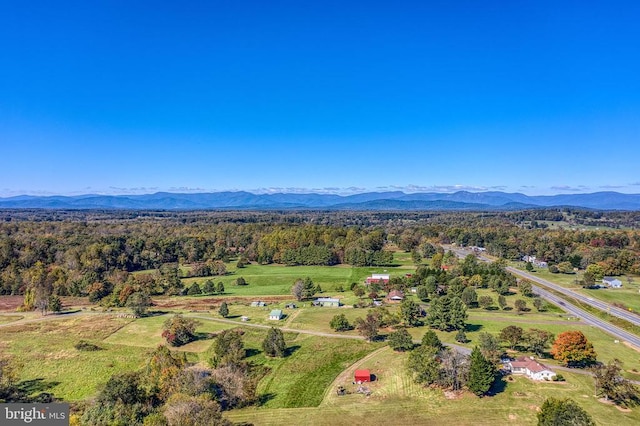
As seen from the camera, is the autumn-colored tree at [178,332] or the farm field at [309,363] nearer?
the farm field at [309,363]

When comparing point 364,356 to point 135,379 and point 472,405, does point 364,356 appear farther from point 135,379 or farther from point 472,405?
point 135,379

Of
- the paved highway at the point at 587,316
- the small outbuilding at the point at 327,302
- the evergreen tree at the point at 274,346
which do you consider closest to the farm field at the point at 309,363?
the evergreen tree at the point at 274,346

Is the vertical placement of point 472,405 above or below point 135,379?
below

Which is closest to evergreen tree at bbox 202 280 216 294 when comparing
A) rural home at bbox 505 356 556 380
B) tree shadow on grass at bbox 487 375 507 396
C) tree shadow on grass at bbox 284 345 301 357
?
tree shadow on grass at bbox 284 345 301 357

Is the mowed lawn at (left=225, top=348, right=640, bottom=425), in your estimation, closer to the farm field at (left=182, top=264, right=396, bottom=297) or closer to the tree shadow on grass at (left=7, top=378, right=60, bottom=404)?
the tree shadow on grass at (left=7, top=378, right=60, bottom=404)

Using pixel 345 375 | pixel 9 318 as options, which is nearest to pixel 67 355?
pixel 9 318

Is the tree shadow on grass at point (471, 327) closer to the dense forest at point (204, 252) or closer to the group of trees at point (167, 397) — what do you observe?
the group of trees at point (167, 397)

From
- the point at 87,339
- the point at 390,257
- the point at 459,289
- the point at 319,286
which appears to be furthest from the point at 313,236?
the point at 87,339

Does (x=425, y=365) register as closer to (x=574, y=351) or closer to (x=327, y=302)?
(x=574, y=351)
